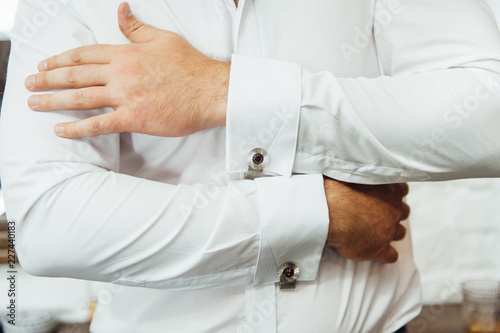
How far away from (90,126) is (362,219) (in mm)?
492

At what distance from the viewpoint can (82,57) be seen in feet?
2.47

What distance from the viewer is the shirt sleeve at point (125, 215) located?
0.70 m

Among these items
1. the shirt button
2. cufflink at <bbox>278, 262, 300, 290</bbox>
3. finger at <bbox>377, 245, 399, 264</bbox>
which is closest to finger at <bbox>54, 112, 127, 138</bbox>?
the shirt button

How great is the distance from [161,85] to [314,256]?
0.40 m

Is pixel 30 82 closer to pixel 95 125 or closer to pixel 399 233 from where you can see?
pixel 95 125

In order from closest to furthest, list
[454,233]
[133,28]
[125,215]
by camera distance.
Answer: [125,215] < [133,28] < [454,233]

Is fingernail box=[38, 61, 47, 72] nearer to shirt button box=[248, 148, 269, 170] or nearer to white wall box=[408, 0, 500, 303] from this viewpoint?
shirt button box=[248, 148, 269, 170]

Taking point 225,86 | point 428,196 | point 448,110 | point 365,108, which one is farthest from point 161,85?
point 428,196

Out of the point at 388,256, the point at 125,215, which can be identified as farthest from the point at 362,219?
the point at 125,215

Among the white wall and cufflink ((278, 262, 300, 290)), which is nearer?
cufflink ((278, 262, 300, 290))

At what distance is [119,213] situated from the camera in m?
0.70

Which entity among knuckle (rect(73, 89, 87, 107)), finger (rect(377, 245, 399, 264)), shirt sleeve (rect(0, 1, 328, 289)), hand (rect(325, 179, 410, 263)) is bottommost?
finger (rect(377, 245, 399, 264))

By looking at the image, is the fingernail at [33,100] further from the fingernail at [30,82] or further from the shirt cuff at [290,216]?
the shirt cuff at [290,216]

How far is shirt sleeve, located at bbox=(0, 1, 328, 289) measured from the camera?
697 mm
